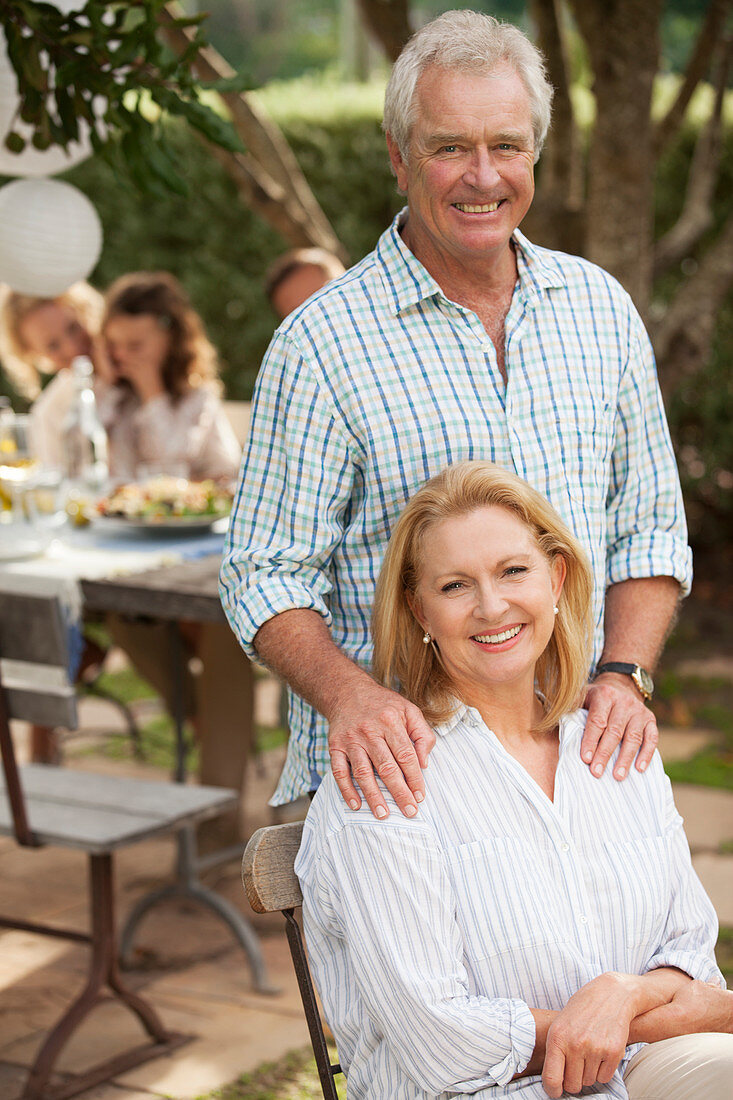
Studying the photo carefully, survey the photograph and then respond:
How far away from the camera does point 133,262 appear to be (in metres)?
8.41

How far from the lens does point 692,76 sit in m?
5.07

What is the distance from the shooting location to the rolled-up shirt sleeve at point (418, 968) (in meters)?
1.70

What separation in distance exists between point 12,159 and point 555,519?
5.58ft

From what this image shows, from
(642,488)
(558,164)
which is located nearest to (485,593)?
(642,488)

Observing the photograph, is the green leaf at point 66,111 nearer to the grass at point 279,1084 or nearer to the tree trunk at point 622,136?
the grass at point 279,1084

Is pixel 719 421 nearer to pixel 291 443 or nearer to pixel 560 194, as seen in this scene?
pixel 560 194

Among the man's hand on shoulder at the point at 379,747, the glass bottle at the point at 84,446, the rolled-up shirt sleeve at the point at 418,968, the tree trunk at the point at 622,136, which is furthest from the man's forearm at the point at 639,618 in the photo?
the glass bottle at the point at 84,446

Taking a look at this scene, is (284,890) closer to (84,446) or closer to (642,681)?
(642,681)

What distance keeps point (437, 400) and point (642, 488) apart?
0.44 metres

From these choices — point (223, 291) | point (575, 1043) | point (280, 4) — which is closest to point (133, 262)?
point (223, 291)

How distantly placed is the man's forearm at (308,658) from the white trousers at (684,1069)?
0.64m

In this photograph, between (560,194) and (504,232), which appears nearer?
(504,232)

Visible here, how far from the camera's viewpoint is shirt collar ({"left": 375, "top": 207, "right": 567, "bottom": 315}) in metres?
2.07

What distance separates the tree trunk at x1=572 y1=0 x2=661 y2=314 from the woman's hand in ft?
9.91
